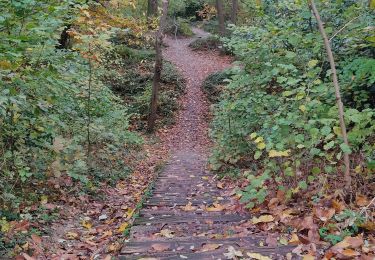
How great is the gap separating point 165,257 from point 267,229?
48.7 inches

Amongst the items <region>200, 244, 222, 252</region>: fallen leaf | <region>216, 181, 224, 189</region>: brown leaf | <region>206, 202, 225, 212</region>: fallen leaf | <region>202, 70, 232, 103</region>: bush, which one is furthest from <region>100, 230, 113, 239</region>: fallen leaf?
<region>202, 70, 232, 103</region>: bush

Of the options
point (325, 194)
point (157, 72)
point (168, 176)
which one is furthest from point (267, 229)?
point (157, 72)

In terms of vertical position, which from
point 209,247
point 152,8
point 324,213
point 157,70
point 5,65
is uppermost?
point 152,8

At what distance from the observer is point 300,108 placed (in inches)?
172

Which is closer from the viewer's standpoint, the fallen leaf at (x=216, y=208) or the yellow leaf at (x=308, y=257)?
the yellow leaf at (x=308, y=257)

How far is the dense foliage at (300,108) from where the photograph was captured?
4336mm

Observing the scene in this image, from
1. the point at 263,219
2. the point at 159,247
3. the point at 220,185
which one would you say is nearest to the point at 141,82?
the point at 220,185

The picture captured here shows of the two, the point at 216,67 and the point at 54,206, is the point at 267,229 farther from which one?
the point at 216,67

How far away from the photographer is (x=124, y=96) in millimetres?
16391

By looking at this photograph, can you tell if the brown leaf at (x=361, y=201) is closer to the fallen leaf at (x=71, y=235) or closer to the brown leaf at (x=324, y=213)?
the brown leaf at (x=324, y=213)

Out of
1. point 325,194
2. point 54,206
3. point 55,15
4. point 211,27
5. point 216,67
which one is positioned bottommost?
point 54,206

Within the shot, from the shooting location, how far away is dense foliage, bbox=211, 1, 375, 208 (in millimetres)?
4336

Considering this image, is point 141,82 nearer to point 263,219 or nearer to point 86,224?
point 86,224

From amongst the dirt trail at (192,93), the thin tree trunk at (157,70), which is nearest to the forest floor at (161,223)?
the dirt trail at (192,93)
